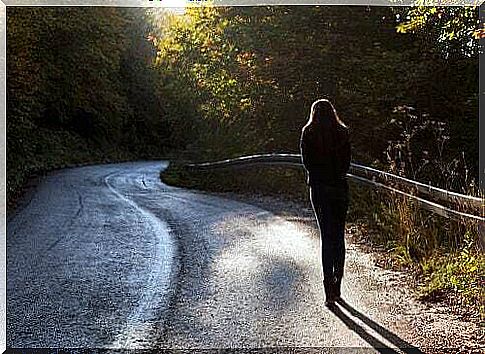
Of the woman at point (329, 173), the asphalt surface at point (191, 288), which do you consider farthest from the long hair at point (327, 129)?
the asphalt surface at point (191, 288)

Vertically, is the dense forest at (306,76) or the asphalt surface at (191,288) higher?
the dense forest at (306,76)

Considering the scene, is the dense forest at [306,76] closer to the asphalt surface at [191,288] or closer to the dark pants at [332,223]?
the asphalt surface at [191,288]

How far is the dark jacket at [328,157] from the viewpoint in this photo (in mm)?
5133

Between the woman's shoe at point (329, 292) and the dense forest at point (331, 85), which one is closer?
the woman's shoe at point (329, 292)

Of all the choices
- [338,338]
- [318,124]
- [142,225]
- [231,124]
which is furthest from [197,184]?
[338,338]

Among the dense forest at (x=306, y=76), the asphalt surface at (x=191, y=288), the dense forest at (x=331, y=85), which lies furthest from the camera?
the dense forest at (x=306, y=76)

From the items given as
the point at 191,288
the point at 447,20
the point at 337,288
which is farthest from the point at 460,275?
the point at 447,20

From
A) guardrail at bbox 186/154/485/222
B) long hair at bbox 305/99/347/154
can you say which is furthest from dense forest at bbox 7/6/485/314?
long hair at bbox 305/99/347/154

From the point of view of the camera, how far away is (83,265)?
6492mm

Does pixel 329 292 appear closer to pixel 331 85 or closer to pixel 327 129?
pixel 327 129

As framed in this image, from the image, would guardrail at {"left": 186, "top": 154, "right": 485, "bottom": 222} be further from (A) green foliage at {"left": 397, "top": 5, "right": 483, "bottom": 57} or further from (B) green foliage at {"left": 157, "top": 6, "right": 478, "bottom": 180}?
(A) green foliage at {"left": 397, "top": 5, "right": 483, "bottom": 57}

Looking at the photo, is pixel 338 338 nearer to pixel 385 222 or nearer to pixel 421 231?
pixel 421 231

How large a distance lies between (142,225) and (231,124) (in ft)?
16.7

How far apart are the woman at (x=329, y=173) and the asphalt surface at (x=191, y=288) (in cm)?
45
